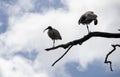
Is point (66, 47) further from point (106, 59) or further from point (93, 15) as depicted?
point (93, 15)

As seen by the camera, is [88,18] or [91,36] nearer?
[91,36]

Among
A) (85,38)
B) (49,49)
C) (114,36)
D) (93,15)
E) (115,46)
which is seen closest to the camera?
(114,36)

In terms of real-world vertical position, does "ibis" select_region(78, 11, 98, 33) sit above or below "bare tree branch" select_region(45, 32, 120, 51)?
above

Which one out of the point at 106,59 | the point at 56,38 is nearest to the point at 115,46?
the point at 106,59

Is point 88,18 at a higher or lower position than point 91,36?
higher

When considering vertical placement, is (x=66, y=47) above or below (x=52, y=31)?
below

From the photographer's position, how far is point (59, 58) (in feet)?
22.3

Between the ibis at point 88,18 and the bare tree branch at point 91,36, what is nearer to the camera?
the bare tree branch at point 91,36

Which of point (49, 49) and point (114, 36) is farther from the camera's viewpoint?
point (49, 49)

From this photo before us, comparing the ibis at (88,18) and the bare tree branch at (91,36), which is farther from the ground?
the ibis at (88,18)

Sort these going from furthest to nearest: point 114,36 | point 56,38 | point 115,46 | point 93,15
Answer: point 56,38
point 93,15
point 115,46
point 114,36

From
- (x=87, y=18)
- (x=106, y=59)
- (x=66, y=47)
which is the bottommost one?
(x=106, y=59)

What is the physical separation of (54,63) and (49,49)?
1.85ft

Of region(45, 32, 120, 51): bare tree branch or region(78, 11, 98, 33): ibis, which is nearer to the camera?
region(45, 32, 120, 51): bare tree branch
